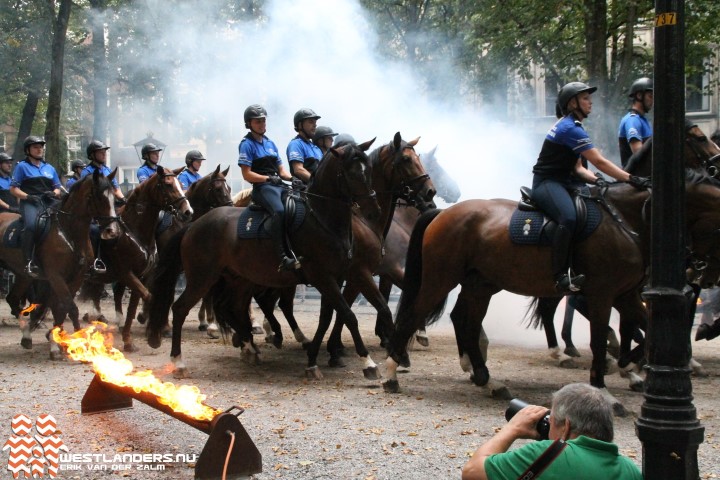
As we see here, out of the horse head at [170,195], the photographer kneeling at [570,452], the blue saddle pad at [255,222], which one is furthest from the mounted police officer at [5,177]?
the photographer kneeling at [570,452]

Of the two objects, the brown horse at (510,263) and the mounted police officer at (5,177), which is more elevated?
the mounted police officer at (5,177)

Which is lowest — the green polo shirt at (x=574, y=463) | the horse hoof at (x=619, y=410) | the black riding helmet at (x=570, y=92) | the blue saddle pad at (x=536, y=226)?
the horse hoof at (x=619, y=410)

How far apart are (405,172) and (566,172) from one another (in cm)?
251

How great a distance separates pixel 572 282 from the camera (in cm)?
825

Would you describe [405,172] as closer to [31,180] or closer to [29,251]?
[29,251]

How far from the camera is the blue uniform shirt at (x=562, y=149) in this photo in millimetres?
8266

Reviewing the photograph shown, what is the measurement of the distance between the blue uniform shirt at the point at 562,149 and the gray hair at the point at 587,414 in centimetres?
497

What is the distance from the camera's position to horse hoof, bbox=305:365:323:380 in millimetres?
10234

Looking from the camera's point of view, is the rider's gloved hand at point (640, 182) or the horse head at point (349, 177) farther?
→ the horse head at point (349, 177)

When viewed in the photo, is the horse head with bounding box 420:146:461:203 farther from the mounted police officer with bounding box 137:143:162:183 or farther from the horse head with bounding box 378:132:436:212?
the mounted police officer with bounding box 137:143:162:183

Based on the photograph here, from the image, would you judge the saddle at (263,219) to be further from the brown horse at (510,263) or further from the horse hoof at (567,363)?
the horse hoof at (567,363)

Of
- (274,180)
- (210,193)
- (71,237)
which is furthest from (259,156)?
(210,193)

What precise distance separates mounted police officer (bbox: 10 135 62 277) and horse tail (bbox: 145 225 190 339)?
2329 mm

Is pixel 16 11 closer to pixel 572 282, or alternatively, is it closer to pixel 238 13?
pixel 238 13
